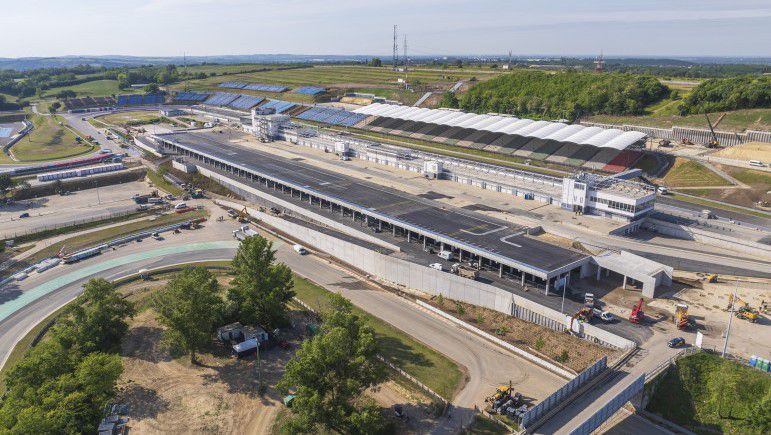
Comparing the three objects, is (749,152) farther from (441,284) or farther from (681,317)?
(441,284)

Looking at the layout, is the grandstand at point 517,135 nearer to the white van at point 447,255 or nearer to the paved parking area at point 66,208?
the white van at point 447,255

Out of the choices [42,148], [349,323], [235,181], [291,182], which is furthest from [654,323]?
[42,148]

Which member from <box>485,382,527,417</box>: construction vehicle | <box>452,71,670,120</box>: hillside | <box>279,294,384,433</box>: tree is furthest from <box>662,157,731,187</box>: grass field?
<box>279,294,384,433</box>: tree

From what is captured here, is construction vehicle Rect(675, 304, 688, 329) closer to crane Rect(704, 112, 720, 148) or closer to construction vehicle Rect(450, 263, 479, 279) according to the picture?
construction vehicle Rect(450, 263, 479, 279)

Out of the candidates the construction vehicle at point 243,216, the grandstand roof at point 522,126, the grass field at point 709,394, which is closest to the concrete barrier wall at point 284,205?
the construction vehicle at point 243,216

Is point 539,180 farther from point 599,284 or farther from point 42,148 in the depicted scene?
point 42,148

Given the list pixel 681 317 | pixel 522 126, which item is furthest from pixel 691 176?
pixel 681 317

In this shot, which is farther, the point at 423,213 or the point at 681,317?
the point at 423,213

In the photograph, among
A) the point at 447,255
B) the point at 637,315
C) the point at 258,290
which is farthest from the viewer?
the point at 447,255
